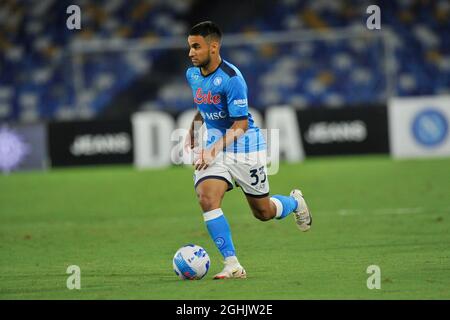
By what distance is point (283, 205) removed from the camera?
9.81 m

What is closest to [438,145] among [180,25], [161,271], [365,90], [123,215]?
[365,90]

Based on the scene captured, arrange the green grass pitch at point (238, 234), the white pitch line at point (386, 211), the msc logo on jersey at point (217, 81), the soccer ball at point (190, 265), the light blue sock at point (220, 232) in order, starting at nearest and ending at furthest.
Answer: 1. the green grass pitch at point (238, 234)
2. the soccer ball at point (190, 265)
3. the light blue sock at point (220, 232)
4. the msc logo on jersey at point (217, 81)
5. the white pitch line at point (386, 211)

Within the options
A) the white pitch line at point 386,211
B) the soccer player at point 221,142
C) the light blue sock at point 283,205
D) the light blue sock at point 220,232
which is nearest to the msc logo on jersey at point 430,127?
the white pitch line at point 386,211

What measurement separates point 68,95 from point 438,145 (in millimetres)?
9727

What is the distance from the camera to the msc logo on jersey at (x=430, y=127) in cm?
2123

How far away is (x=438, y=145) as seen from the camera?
21.4 meters

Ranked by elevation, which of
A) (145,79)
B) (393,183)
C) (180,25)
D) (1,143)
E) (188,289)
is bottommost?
(188,289)

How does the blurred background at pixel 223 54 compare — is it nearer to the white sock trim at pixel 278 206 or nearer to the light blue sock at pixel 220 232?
the white sock trim at pixel 278 206

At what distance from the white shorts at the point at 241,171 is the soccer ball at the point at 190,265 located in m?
0.62

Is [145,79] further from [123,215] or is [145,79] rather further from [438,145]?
[123,215]

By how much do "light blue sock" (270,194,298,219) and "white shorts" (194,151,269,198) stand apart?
459mm

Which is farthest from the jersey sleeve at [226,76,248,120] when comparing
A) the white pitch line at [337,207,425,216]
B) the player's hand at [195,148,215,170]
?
the white pitch line at [337,207,425,216]

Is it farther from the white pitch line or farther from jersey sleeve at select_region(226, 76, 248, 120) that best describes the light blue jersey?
the white pitch line

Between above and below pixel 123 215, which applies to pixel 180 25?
above
